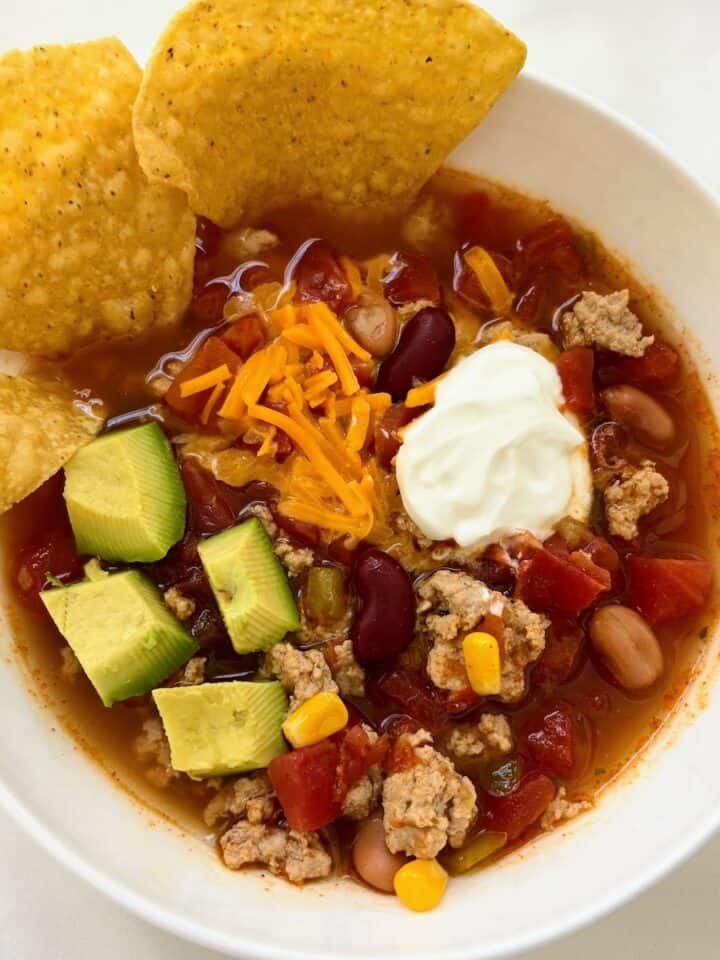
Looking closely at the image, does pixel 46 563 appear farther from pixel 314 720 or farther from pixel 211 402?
pixel 314 720

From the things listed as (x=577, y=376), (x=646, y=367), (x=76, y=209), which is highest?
(x=646, y=367)

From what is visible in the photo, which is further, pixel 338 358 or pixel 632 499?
pixel 632 499

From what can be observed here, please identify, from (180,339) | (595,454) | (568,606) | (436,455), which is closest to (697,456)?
(595,454)

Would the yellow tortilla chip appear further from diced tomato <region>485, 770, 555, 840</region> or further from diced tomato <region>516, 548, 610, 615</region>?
diced tomato <region>485, 770, 555, 840</region>

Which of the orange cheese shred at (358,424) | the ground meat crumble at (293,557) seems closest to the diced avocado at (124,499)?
the ground meat crumble at (293,557)

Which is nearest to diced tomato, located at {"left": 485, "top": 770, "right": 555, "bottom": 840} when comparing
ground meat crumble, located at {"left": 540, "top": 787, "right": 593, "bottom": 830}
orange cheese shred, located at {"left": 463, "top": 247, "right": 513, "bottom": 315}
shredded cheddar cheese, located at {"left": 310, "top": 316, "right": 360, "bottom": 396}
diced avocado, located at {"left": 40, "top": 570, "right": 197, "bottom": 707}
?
ground meat crumble, located at {"left": 540, "top": 787, "right": 593, "bottom": 830}

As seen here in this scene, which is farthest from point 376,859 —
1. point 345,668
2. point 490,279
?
point 490,279

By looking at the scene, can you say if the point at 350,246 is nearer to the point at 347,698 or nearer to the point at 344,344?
the point at 344,344
